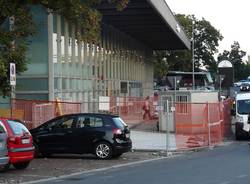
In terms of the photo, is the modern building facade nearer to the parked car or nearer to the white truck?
the white truck

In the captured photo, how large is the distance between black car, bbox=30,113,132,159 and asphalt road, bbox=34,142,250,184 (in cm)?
155

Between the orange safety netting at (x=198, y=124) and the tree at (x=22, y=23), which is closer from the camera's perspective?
the tree at (x=22, y=23)

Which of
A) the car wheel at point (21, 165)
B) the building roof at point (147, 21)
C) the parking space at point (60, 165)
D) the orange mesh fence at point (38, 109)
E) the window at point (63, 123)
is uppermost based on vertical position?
the building roof at point (147, 21)

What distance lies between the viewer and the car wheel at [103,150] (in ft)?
68.6

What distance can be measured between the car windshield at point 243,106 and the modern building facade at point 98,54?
670 centimetres

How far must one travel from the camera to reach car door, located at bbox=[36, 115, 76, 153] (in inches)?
835

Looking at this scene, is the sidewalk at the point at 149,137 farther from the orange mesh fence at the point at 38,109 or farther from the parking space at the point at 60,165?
the orange mesh fence at the point at 38,109

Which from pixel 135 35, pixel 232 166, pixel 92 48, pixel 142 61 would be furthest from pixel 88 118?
pixel 142 61

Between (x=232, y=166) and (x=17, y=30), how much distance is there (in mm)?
8130

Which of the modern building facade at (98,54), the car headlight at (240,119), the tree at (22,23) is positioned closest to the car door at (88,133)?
the tree at (22,23)

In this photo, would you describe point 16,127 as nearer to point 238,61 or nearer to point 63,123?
point 63,123

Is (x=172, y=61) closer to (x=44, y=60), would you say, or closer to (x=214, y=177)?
(x=44, y=60)

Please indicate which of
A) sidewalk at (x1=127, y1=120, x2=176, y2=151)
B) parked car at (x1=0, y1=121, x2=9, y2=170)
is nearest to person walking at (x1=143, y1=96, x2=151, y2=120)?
sidewalk at (x1=127, y1=120, x2=176, y2=151)

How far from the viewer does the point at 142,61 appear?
56.0 m
